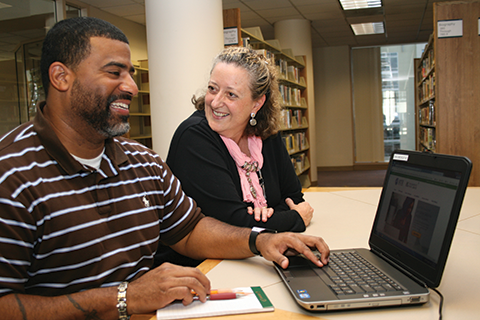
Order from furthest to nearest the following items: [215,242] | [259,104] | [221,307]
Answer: [259,104] → [215,242] → [221,307]

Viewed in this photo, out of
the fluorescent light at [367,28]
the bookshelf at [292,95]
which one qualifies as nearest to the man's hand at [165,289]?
the bookshelf at [292,95]

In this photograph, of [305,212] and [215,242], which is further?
[305,212]

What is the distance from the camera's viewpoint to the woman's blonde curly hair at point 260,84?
157 cm

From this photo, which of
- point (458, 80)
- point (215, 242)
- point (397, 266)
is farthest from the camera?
point (458, 80)

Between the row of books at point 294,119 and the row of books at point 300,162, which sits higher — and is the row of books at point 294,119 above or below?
above

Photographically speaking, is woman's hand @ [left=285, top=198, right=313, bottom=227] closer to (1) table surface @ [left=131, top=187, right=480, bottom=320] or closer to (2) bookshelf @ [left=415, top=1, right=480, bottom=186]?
(1) table surface @ [left=131, top=187, right=480, bottom=320]

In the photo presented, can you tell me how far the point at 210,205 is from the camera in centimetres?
134

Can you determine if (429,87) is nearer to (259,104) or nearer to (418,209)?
(259,104)

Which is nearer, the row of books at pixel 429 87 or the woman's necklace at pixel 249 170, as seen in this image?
the woman's necklace at pixel 249 170

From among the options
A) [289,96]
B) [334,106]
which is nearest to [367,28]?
[334,106]

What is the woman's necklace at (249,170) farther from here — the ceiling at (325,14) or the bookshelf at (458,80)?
the ceiling at (325,14)

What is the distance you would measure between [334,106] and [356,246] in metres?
8.69

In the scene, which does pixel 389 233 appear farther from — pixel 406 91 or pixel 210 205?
pixel 406 91

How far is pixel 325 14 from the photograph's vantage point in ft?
21.5
